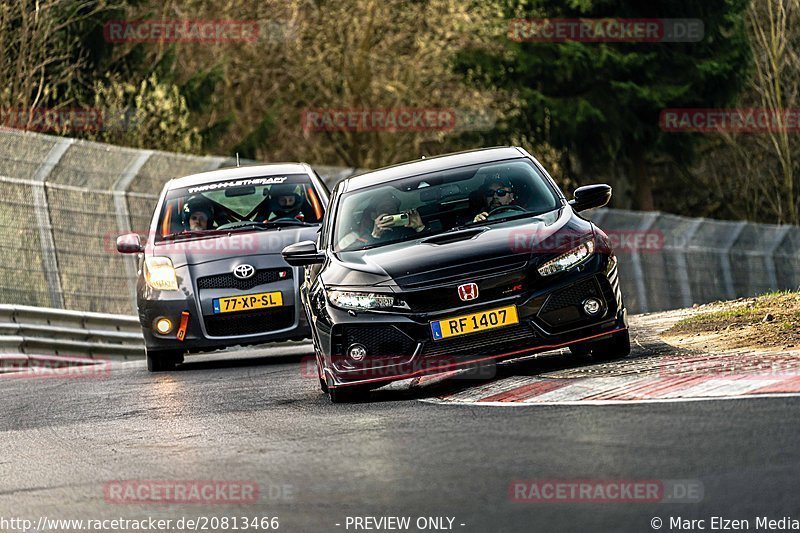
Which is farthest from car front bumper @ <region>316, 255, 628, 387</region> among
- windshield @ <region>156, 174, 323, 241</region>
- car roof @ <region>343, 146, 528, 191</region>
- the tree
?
the tree

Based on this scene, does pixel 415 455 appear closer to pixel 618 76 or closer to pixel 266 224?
pixel 266 224

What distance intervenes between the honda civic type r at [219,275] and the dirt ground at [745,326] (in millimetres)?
3565

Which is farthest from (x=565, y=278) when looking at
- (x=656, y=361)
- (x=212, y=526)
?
(x=212, y=526)

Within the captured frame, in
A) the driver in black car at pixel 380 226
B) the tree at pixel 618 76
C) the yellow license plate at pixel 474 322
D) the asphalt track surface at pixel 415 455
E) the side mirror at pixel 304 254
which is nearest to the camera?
the asphalt track surface at pixel 415 455

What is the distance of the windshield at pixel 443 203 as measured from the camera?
37.9 feet

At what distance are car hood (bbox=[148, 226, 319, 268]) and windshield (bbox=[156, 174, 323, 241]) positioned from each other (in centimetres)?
21

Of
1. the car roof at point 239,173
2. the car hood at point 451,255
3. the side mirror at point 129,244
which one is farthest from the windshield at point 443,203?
the car roof at point 239,173

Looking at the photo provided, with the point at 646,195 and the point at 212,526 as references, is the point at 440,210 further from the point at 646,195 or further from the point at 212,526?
the point at 646,195

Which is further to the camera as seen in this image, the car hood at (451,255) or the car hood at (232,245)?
the car hood at (232,245)

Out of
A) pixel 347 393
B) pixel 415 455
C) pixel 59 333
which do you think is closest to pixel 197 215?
pixel 59 333

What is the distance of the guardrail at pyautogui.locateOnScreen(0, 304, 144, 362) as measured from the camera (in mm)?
18750

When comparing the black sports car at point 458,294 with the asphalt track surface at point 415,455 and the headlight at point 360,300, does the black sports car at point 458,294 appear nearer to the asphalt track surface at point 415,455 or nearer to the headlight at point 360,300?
the headlight at point 360,300

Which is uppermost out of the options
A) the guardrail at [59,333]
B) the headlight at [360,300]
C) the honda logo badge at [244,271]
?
the headlight at [360,300]

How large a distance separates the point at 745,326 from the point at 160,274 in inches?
217
